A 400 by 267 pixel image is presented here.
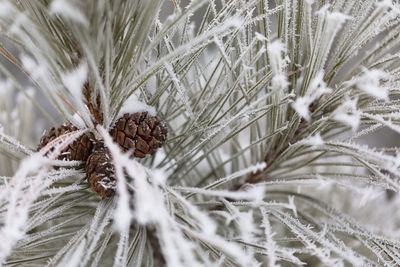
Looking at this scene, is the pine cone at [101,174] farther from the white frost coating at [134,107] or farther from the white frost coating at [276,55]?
the white frost coating at [276,55]

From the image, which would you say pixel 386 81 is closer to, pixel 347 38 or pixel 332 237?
pixel 347 38

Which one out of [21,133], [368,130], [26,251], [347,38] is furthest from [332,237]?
[21,133]

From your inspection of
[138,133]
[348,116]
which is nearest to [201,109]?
[138,133]

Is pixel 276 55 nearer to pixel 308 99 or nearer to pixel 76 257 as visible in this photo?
pixel 308 99

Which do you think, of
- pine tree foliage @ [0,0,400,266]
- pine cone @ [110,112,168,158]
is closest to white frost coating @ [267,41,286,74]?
pine tree foliage @ [0,0,400,266]

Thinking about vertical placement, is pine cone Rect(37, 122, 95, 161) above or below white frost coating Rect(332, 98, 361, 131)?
below

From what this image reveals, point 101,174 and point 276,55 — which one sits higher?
point 276,55

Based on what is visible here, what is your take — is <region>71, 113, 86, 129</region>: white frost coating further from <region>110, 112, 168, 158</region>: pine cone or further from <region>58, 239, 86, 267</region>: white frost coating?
<region>58, 239, 86, 267</region>: white frost coating
